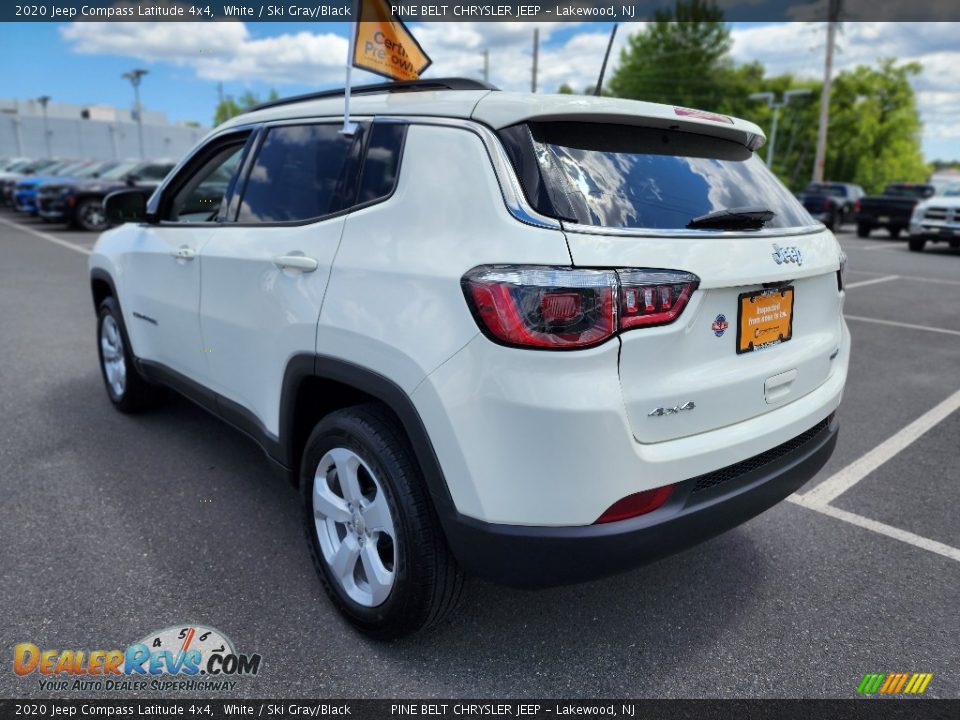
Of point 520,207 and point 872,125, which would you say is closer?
point 520,207

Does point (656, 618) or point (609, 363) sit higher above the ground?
point (609, 363)

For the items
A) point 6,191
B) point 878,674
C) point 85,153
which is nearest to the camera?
point 878,674

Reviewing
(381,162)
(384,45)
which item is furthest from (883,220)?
(381,162)

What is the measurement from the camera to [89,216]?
55.8 ft

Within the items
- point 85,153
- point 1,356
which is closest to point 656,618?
point 1,356

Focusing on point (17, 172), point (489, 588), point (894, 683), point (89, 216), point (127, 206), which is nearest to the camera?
point (894, 683)

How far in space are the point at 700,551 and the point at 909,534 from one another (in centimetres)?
99

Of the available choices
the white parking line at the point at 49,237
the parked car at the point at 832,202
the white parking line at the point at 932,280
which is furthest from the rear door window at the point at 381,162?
the parked car at the point at 832,202

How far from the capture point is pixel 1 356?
595 cm

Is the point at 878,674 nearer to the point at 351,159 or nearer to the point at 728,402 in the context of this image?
the point at 728,402

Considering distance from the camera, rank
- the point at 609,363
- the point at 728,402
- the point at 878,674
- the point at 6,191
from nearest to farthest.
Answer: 1. the point at 609,363
2. the point at 728,402
3. the point at 878,674
4. the point at 6,191

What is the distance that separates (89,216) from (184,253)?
52.8 feet

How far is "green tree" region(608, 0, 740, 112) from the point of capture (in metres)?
51.7

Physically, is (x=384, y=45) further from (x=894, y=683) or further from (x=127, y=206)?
(x=894, y=683)
